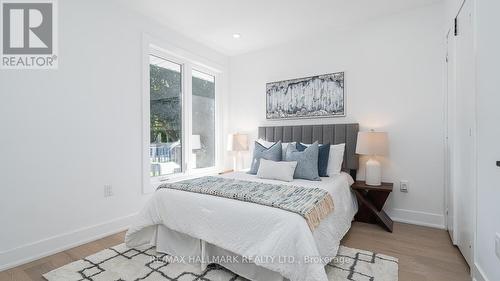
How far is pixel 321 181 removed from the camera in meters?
2.54

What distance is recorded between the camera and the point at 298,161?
274cm

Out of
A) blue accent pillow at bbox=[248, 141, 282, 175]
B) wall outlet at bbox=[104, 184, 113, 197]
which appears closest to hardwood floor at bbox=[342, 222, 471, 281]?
blue accent pillow at bbox=[248, 141, 282, 175]

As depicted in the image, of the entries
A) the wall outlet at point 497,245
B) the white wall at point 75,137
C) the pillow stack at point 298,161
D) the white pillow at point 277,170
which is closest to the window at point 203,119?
the white wall at point 75,137

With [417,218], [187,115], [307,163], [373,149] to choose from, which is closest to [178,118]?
[187,115]

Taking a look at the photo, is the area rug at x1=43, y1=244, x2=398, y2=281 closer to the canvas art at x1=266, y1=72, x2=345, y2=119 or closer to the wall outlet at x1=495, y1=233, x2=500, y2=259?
the wall outlet at x1=495, y1=233, x2=500, y2=259

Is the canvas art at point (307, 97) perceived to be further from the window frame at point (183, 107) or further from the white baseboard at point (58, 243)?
the white baseboard at point (58, 243)

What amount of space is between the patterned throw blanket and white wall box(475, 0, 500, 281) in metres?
0.96

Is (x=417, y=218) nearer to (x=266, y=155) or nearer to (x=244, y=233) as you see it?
(x=266, y=155)

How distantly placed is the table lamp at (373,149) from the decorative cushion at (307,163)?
0.55 m

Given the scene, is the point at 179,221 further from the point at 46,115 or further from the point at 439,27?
the point at 439,27

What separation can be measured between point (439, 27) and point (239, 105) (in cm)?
294

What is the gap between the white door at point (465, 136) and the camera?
1.74 meters

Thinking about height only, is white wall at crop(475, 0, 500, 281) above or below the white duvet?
above

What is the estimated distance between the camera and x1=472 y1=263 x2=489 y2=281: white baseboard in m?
1.53
